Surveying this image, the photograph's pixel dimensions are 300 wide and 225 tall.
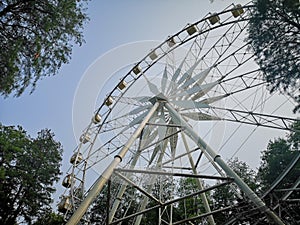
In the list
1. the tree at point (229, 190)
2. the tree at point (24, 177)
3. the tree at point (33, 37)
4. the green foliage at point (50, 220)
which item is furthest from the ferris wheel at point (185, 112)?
the tree at point (229, 190)

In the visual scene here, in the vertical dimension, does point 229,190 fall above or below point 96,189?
above

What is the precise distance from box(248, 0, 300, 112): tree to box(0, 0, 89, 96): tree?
13.7 ft

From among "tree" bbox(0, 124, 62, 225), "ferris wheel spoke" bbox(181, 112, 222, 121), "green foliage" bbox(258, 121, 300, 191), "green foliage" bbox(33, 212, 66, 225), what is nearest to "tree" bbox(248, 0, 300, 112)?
"ferris wheel spoke" bbox(181, 112, 222, 121)

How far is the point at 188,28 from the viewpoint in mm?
13258

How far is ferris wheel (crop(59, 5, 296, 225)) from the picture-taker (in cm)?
995

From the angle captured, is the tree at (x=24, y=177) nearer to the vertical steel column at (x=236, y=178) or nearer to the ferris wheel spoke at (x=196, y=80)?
the ferris wheel spoke at (x=196, y=80)

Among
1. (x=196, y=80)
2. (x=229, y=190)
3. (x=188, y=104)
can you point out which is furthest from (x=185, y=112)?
(x=229, y=190)

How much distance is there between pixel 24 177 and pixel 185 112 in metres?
16.1

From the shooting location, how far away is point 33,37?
6691 millimetres

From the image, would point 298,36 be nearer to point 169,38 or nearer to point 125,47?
point 125,47

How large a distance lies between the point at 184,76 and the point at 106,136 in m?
5.05

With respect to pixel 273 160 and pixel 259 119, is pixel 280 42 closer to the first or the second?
pixel 259 119

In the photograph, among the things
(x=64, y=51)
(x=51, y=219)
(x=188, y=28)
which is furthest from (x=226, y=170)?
(x=51, y=219)

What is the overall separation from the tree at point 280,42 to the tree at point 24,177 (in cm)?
1866
